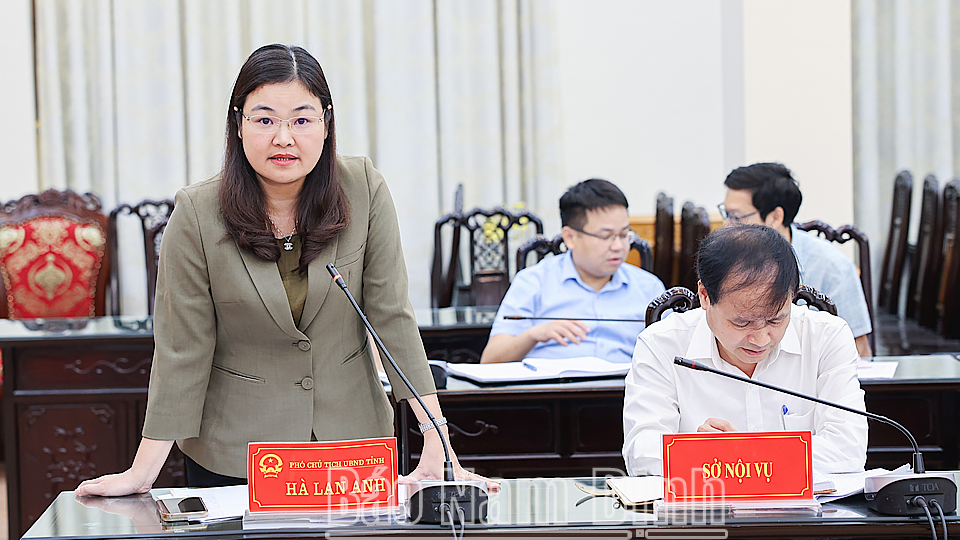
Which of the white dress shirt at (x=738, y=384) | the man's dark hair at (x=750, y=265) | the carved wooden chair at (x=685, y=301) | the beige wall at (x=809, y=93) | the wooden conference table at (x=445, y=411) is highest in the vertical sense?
the beige wall at (x=809, y=93)

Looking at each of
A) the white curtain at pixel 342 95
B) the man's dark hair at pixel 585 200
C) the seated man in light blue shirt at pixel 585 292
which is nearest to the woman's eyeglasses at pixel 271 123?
the seated man in light blue shirt at pixel 585 292

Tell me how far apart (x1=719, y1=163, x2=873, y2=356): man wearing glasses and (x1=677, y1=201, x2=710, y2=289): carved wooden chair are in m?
0.34

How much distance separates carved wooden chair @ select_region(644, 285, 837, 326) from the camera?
1.95 meters

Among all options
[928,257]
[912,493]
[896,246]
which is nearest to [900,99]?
[896,246]

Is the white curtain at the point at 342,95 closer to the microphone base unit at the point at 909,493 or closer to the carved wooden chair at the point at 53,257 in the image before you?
the carved wooden chair at the point at 53,257

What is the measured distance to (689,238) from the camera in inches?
125

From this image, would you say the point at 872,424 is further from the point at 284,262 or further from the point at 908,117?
the point at 908,117

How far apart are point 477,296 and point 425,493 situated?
237 centimetres

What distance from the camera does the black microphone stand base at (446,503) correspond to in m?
1.23

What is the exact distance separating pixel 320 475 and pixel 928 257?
3.23 metres

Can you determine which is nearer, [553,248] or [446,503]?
[446,503]

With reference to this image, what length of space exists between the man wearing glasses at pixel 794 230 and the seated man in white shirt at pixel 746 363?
0.97m

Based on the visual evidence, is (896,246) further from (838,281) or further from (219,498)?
(219,498)

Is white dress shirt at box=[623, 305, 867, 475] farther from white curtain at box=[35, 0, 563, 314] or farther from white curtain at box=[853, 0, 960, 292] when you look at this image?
white curtain at box=[853, 0, 960, 292]
